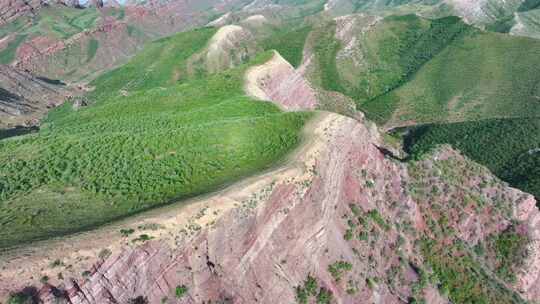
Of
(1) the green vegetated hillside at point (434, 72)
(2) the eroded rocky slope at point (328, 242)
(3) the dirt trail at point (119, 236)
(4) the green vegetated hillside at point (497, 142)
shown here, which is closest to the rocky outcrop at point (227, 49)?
(1) the green vegetated hillside at point (434, 72)

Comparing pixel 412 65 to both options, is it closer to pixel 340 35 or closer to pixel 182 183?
pixel 340 35

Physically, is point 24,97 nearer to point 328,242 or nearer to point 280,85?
point 280,85

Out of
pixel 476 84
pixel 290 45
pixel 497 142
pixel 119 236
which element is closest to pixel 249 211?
pixel 119 236

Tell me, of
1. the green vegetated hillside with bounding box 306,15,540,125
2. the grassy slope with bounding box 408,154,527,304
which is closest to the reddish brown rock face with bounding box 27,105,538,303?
the grassy slope with bounding box 408,154,527,304

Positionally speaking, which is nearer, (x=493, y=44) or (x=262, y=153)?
(x=262, y=153)

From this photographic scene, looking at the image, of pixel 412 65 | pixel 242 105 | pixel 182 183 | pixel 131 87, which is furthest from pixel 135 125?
pixel 412 65

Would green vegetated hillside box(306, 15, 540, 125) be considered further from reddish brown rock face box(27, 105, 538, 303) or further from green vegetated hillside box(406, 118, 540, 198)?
reddish brown rock face box(27, 105, 538, 303)

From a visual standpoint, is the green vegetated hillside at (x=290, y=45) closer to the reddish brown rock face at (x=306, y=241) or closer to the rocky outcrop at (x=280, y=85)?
the rocky outcrop at (x=280, y=85)
